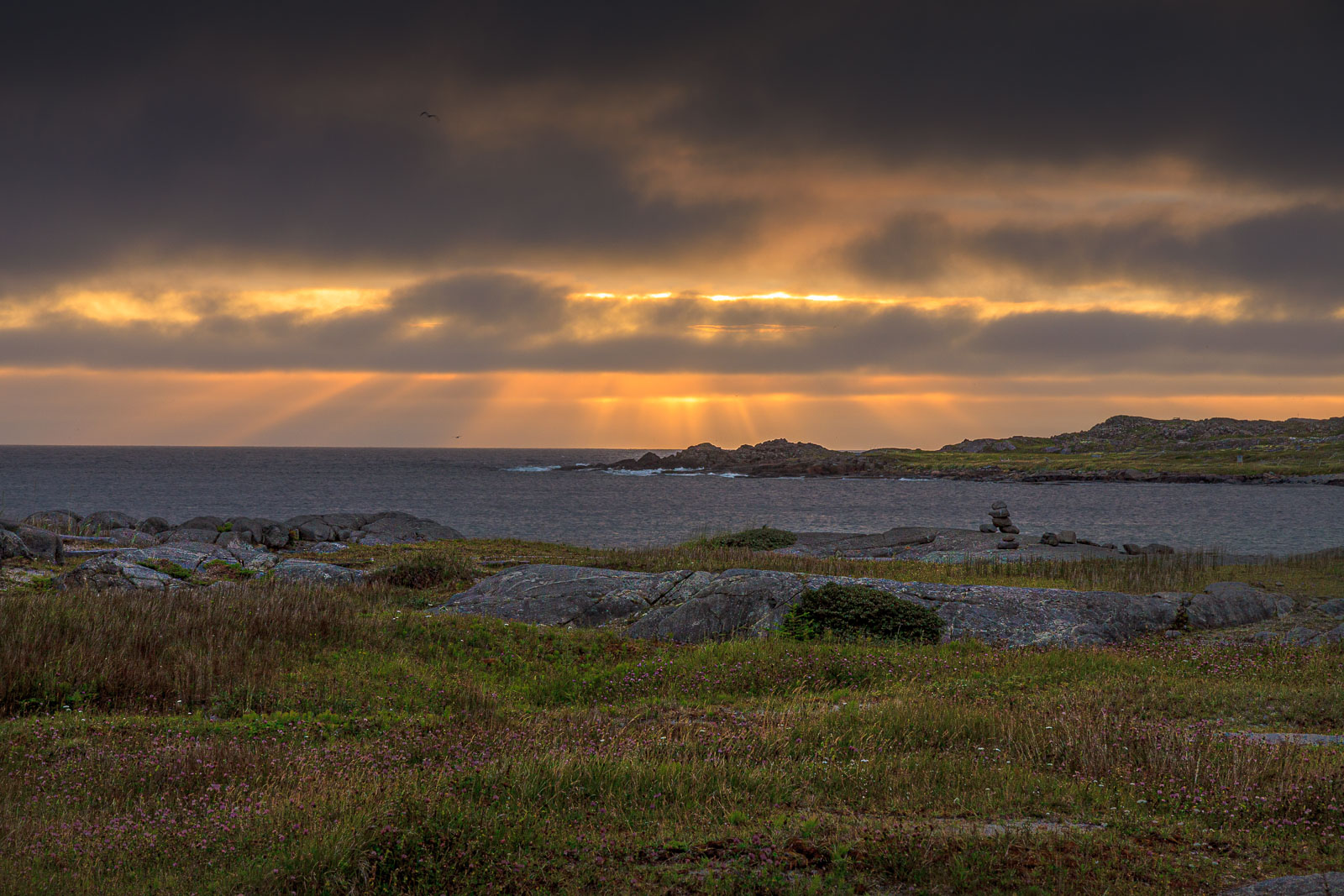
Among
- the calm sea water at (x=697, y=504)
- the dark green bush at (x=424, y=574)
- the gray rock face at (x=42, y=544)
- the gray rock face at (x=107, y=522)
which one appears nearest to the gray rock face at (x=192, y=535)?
the gray rock face at (x=107, y=522)

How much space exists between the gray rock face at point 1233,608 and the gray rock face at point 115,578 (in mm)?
25121

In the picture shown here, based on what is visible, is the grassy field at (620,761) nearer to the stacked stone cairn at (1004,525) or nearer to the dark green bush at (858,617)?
the dark green bush at (858,617)

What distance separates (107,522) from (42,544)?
2561 cm

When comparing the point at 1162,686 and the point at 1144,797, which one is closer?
the point at 1144,797

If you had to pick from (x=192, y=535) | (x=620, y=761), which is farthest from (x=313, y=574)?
(x=192, y=535)

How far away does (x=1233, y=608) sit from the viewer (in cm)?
2178

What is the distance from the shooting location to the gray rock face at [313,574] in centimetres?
2406

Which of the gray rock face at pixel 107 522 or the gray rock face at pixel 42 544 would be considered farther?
the gray rock face at pixel 107 522

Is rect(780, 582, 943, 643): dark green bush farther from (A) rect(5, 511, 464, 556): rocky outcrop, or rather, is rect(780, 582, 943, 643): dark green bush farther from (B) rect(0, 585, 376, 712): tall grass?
(A) rect(5, 511, 464, 556): rocky outcrop

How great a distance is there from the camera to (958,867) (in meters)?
5.98

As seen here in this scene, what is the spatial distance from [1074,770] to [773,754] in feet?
10.0

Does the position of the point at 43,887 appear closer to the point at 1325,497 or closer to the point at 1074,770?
the point at 1074,770

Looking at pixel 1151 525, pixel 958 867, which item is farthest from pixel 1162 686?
pixel 1151 525

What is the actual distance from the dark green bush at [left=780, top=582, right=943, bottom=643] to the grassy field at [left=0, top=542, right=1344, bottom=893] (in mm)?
1191
